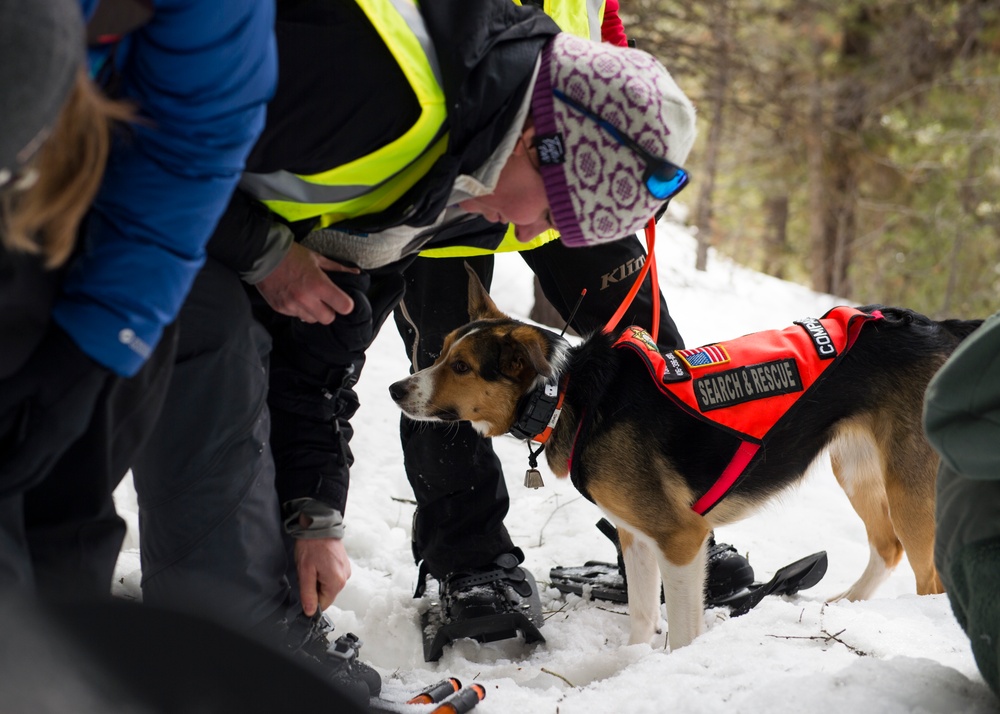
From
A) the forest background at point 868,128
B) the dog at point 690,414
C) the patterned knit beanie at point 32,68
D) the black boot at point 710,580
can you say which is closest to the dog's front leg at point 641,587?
the dog at point 690,414

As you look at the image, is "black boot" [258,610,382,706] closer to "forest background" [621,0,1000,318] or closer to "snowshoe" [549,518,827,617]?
"snowshoe" [549,518,827,617]

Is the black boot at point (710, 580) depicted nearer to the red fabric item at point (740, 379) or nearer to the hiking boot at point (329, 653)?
the red fabric item at point (740, 379)

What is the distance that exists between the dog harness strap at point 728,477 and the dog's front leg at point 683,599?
242mm

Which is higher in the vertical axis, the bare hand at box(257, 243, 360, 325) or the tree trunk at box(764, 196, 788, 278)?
the bare hand at box(257, 243, 360, 325)

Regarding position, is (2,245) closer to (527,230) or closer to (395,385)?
(527,230)

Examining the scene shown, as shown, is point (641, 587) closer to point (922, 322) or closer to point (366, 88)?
point (922, 322)

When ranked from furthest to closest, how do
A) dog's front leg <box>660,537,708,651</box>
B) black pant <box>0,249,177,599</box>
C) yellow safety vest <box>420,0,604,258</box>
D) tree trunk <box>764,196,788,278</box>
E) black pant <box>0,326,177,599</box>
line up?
tree trunk <box>764,196,788,278</box>
dog's front leg <box>660,537,708,651</box>
yellow safety vest <box>420,0,604,258</box>
black pant <box>0,326,177,599</box>
black pant <box>0,249,177,599</box>

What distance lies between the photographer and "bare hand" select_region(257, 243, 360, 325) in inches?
78.7

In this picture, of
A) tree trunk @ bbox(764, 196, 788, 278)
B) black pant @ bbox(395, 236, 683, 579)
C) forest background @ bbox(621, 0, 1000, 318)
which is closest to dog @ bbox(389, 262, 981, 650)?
black pant @ bbox(395, 236, 683, 579)

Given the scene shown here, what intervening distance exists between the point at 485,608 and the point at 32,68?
2.55m

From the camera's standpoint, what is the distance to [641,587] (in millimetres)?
3309

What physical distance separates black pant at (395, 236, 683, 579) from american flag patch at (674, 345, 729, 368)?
0.85ft

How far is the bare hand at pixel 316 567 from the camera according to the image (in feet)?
6.89

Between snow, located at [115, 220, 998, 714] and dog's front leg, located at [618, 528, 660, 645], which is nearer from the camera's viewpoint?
snow, located at [115, 220, 998, 714]
